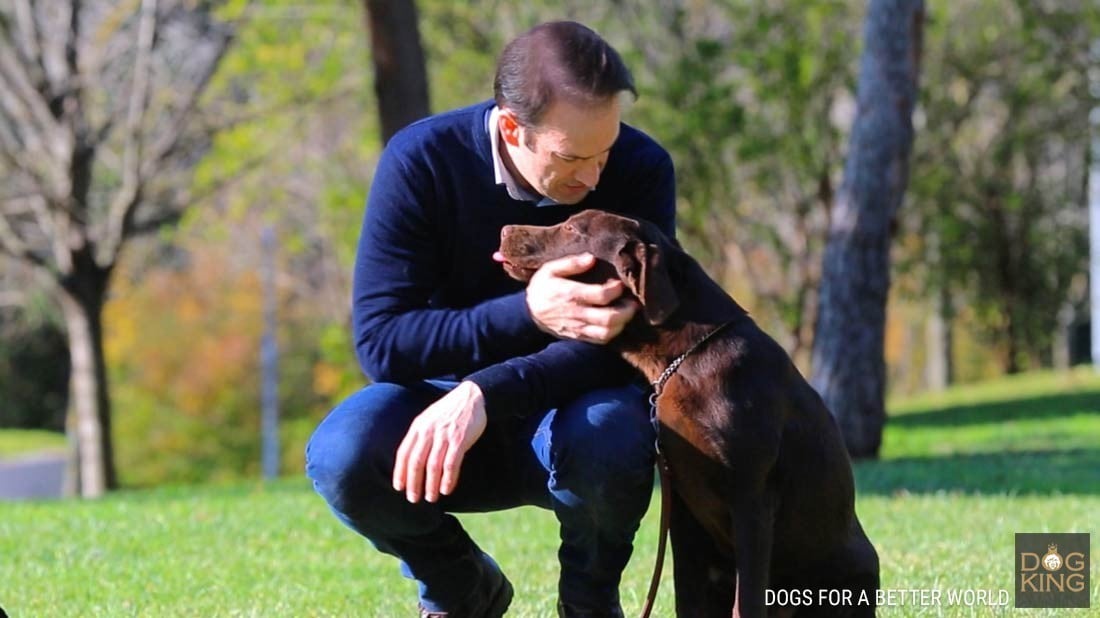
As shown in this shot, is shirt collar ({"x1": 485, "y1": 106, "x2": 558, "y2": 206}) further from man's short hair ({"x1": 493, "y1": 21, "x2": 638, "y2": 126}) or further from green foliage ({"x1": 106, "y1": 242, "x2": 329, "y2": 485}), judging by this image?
green foliage ({"x1": 106, "y1": 242, "x2": 329, "y2": 485})

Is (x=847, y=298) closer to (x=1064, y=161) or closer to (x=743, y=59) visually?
(x=743, y=59)

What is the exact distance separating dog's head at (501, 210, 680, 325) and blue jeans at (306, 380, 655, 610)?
31 centimetres

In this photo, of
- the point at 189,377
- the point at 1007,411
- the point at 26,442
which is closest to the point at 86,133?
the point at 1007,411

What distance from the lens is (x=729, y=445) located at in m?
3.28

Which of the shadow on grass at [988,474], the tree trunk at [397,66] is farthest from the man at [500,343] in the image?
the tree trunk at [397,66]

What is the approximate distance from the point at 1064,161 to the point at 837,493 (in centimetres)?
1860

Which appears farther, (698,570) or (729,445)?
(698,570)

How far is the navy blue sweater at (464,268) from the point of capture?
356 centimetres

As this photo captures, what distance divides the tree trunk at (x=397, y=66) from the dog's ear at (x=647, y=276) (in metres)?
7.52

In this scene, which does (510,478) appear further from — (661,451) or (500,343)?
(661,451)

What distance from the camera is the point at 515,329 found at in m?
3.57

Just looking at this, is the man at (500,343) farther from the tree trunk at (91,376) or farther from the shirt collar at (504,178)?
the tree trunk at (91,376)

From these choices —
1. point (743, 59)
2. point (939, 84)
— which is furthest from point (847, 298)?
point (939, 84)

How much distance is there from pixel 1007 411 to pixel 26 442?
64.6 feet
